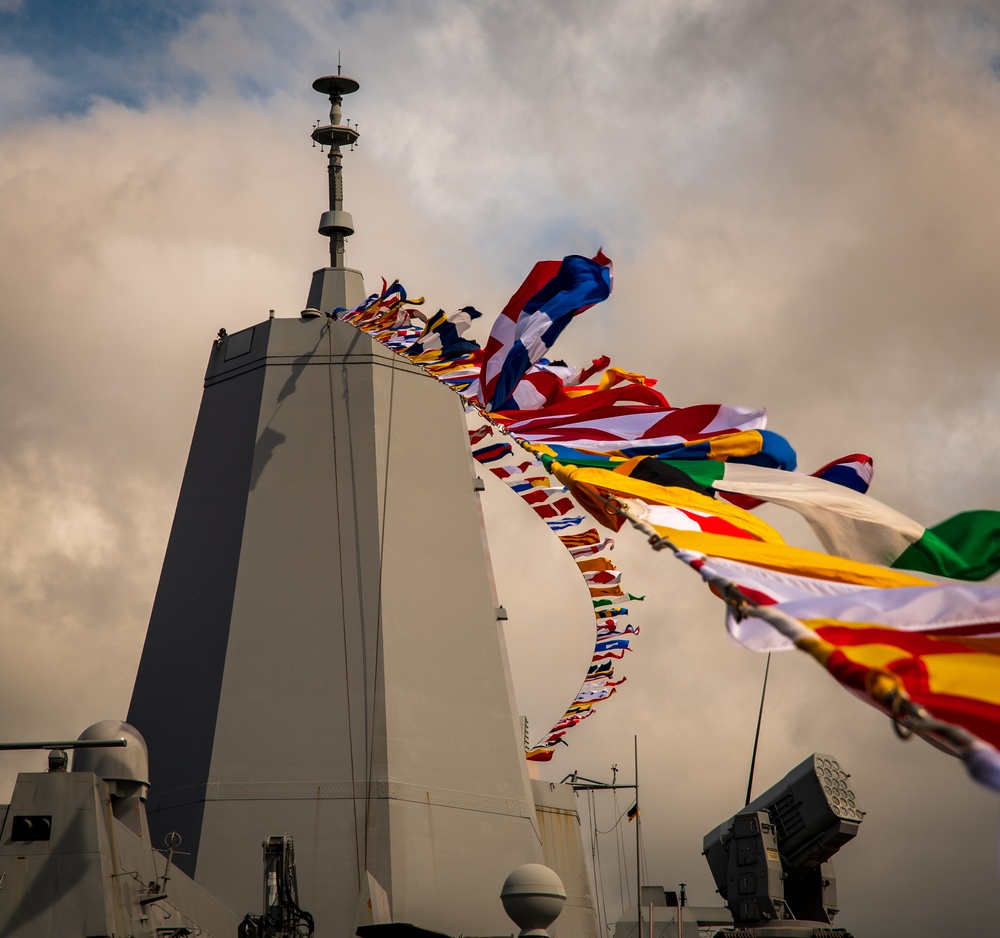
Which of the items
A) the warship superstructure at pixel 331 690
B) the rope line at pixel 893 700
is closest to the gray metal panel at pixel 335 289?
the warship superstructure at pixel 331 690

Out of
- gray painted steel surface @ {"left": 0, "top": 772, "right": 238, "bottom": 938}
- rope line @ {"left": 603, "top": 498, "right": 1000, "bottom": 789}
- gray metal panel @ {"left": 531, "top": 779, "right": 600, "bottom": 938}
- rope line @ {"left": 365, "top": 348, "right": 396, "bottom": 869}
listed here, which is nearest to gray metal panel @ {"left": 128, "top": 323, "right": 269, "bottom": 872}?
rope line @ {"left": 365, "top": 348, "right": 396, "bottom": 869}

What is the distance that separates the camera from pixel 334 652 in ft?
62.0

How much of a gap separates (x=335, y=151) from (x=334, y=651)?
8.86m

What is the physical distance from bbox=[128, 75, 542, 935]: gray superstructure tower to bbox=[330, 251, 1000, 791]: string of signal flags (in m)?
1.67

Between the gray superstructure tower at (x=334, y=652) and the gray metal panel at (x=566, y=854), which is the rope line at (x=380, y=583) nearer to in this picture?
the gray superstructure tower at (x=334, y=652)

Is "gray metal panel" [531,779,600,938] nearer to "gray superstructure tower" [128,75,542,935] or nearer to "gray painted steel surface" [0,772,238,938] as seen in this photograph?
"gray superstructure tower" [128,75,542,935]

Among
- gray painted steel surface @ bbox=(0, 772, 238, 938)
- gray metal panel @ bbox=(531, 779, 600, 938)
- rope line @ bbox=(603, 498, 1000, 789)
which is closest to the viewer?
rope line @ bbox=(603, 498, 1000, 789)

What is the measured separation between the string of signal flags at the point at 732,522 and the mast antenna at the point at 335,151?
169 inches

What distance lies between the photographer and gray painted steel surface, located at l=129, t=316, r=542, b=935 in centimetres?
1784

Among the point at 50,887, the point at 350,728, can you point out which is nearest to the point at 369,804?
the point at 350,728

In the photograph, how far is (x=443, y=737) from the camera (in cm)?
1881

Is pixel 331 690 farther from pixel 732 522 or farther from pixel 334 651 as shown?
pixel 732 522

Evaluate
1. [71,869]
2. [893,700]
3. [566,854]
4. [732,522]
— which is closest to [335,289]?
[566,854]

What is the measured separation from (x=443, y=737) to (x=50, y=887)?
6.27 m
